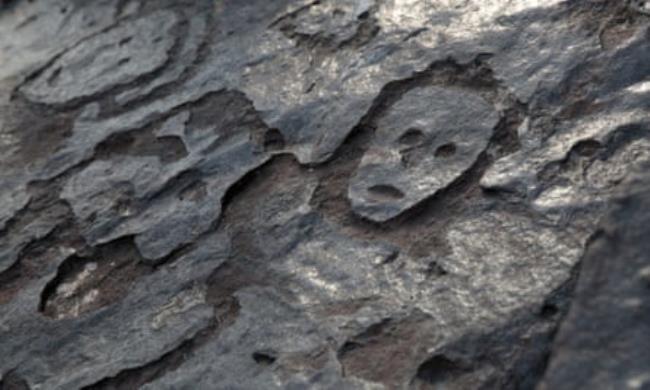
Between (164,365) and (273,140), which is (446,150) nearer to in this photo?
(273,140)

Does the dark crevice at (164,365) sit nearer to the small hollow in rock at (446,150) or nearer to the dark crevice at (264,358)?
the dark crevice at (264,358)

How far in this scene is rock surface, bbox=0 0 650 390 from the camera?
1086 mm

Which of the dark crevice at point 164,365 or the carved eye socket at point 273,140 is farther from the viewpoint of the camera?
the carved eye socket at point 273,140

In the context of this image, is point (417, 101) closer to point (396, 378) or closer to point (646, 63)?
point (646, 63)

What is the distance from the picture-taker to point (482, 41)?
1.50 metres

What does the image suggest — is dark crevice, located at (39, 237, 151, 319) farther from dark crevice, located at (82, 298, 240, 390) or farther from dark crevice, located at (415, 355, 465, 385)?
dark crevice, located at (415, 355, 465, 385)

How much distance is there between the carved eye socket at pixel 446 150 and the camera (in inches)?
52.4

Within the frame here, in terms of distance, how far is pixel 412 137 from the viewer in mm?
1389

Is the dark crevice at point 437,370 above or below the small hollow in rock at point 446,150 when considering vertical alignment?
below

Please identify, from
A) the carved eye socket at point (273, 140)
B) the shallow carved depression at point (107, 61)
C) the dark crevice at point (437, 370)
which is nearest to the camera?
the dark crevice at point (437, 370)

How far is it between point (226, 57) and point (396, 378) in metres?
0.85

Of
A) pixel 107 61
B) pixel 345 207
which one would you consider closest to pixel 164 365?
pixel 345 207

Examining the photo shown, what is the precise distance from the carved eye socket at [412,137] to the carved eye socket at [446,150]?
0.04 meters

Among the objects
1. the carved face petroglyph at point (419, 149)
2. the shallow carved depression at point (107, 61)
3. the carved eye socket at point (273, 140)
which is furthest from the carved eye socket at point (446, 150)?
the shallow carved depression at point (107, 61)
